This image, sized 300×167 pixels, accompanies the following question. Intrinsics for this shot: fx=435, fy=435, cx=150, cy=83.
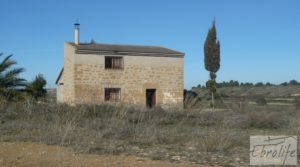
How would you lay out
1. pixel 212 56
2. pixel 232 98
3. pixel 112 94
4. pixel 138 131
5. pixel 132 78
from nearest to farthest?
1. pixel 138 131
2. pixel 112 94
3. pixel 132 78
4. pixel 232 98
5. pixel 212 56

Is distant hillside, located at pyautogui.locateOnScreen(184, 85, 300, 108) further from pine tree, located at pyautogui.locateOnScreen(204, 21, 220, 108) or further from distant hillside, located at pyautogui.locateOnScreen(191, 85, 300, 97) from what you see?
pine tree, located at pyautogui.locateOnScreen(204, 21, 220, 108)

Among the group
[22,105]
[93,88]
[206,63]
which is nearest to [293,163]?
[22,105]

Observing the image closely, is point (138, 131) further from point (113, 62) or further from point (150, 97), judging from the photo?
point (150, 97)

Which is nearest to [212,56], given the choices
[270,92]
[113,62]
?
[113,62]

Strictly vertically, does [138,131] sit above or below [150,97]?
below

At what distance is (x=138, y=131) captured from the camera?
40.7ft

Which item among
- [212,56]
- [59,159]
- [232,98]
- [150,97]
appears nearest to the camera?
[59,159]

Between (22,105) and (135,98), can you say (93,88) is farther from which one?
(22,105)

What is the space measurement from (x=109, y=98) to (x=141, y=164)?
21715 mm

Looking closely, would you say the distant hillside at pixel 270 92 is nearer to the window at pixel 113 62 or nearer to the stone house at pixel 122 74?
the stone house at pixel 122 74

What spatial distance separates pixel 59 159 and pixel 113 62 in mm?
21995

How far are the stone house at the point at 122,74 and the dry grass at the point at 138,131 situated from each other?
1022 cm

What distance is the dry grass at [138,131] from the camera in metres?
9.60

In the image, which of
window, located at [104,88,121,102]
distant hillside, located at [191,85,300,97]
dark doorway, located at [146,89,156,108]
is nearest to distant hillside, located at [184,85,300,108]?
distant hillside, located at [191,85,300,97]
